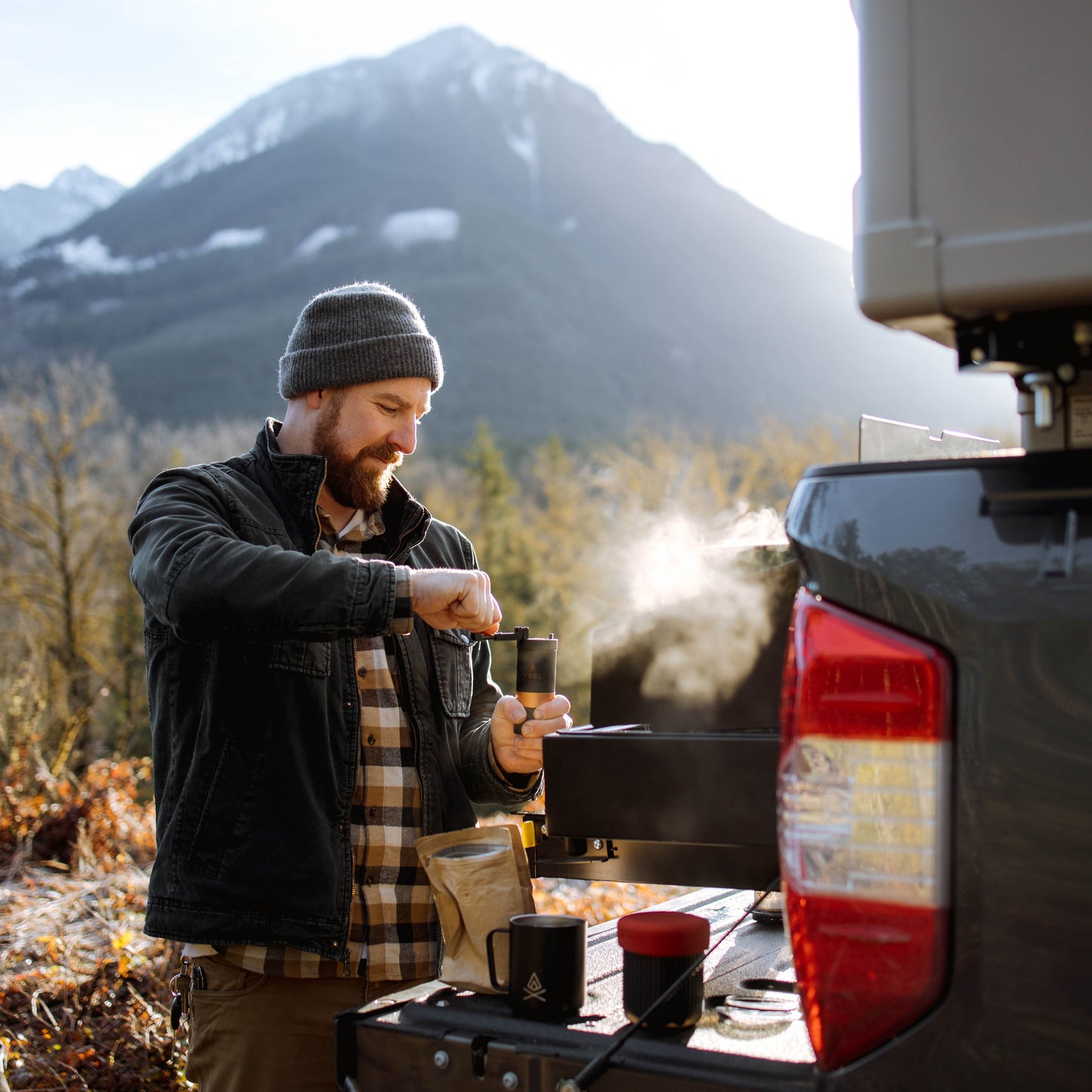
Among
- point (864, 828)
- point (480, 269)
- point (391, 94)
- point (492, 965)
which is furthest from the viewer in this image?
point (391, 94)

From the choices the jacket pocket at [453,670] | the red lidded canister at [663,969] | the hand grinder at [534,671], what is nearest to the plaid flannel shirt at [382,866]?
the jacket pocket at [453,670]

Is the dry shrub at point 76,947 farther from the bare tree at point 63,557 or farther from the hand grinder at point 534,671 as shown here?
the bare tree at point 63,557

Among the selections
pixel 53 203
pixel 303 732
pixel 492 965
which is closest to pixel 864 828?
pixel 492 965

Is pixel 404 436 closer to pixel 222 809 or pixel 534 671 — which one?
pixel 534 671

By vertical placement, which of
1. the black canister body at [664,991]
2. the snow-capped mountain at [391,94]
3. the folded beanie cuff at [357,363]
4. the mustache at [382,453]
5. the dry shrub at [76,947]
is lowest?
the dry shrub at [76,947]

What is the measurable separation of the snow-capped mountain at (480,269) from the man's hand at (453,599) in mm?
89338

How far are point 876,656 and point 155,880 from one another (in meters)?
1.61

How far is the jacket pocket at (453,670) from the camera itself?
266 cm

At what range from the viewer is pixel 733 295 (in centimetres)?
14675

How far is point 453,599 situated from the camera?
2.21 m

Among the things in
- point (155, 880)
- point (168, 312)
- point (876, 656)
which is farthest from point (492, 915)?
point (168, 312)

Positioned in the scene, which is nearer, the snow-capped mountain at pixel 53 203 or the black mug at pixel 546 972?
the black mug at pixel 546 972

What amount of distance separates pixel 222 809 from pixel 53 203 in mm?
198450

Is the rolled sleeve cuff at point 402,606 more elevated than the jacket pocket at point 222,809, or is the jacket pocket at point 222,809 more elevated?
the rolled sleeve cuff at point 402,606
